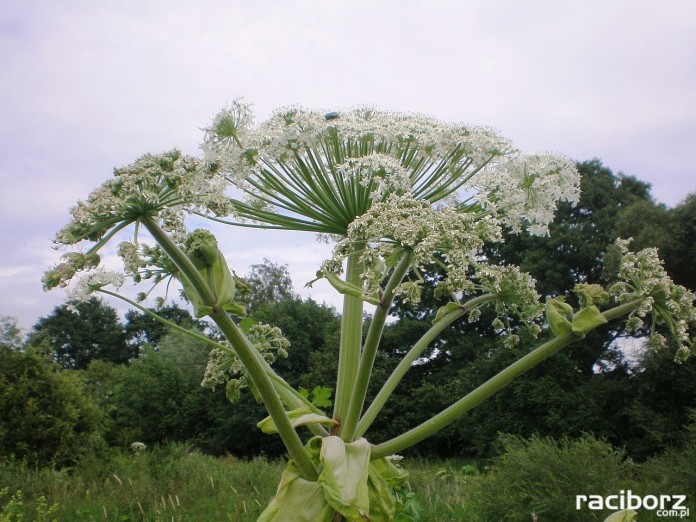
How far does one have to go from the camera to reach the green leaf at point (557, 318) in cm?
211

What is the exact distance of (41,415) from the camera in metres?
14.0

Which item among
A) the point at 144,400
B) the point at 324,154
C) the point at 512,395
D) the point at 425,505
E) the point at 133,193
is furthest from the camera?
the point at 144,400

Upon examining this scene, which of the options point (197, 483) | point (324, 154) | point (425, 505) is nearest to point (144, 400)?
point (197, 483)

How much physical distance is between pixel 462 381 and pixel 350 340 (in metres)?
26.2

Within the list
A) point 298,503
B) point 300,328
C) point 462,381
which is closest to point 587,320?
point 298,503

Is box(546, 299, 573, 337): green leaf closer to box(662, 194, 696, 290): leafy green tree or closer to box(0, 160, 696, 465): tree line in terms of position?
box(0, 160, 696, 465): tree line

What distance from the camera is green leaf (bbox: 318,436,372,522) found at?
1877 millimetres

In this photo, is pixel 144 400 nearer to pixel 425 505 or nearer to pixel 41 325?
pixel 425 505

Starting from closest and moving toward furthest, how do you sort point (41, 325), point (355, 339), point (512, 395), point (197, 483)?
point (355, 339) → point (197, 483) → point (512, 395) → point (41, 325)

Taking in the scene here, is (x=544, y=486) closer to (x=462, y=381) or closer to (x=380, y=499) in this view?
(x=380, y=499)

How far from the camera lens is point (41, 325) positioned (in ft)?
195

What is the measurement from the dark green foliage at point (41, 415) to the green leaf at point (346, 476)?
13.5 meters

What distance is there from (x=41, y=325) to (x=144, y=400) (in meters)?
33.4

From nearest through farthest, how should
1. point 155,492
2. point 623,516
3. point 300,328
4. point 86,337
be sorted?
1. point 623,516
2. point 155,492
3. point 300,328
4. point 86,337
